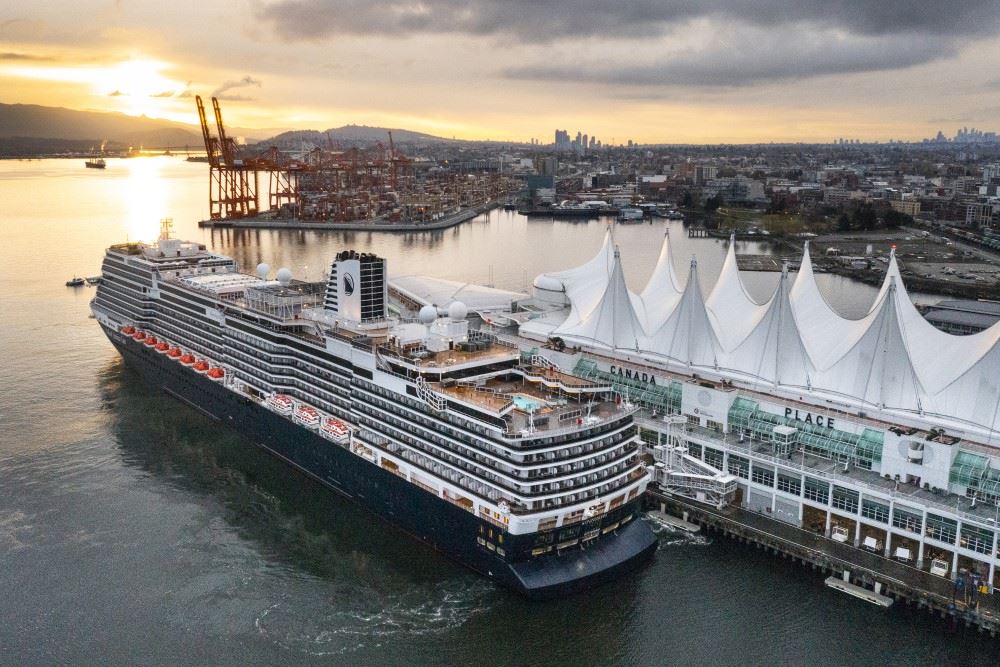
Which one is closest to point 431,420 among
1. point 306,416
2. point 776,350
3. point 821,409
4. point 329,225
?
point 306,416

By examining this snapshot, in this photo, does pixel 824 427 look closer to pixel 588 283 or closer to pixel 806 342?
pixel 806 342

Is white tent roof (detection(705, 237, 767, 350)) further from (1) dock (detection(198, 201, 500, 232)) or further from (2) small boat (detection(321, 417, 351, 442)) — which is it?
(1) dock (detection(198, 201, 500, 232))

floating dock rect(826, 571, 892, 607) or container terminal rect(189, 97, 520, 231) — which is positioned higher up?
container terminal rect(189, 97, 520, 231)

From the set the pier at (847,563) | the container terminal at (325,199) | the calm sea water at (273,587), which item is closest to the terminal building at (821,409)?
the pier at (847,563)

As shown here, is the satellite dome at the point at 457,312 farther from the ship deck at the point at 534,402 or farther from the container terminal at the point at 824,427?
the container terminal at the point at 824,427

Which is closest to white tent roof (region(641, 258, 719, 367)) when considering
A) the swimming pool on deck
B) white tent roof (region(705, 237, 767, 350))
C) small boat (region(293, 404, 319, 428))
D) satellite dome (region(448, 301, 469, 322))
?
white tent roof (region(705, 237, 767, 350))

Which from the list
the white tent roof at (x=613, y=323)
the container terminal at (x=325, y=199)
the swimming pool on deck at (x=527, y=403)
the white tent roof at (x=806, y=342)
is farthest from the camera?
the container terminal at (x=325, y=199)

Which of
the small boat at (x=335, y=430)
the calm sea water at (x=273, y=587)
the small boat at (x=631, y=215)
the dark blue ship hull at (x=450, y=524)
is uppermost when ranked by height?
the small boat at (x=631, y=215)

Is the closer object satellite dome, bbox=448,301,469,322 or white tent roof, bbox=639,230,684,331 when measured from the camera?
satellite dome, bbox=448,301,469,322
